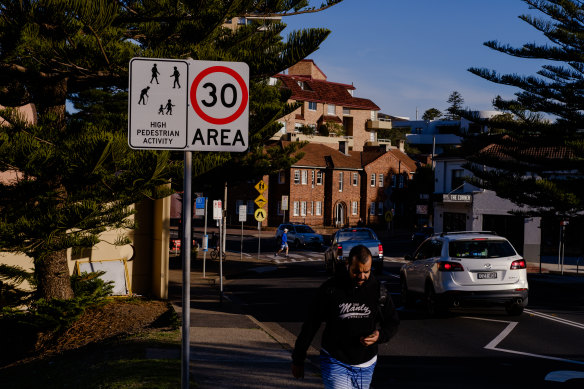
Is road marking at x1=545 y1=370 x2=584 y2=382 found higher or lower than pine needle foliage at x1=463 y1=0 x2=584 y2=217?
lower

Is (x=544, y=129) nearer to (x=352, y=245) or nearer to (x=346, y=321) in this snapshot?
(x=352, y=245)

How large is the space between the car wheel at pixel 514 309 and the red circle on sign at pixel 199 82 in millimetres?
11558

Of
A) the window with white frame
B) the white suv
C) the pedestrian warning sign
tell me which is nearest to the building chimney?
the window with white frame

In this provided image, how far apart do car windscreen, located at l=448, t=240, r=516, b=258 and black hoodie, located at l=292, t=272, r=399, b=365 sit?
9.61 m

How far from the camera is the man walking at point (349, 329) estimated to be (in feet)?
17.2

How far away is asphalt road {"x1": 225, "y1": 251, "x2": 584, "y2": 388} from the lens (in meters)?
9.14

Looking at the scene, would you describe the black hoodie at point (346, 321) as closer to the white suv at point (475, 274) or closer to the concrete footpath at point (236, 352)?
the concrete footpath at point (236, 352)

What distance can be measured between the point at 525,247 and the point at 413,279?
29429 millimetres

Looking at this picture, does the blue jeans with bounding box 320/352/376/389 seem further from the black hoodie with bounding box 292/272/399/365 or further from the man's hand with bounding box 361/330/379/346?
the man's hand with bounding box 361/330/379/346

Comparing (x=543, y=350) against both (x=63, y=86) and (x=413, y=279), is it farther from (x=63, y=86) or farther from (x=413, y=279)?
(x=63, y=86)

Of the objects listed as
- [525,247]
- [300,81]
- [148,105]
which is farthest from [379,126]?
[148,105]

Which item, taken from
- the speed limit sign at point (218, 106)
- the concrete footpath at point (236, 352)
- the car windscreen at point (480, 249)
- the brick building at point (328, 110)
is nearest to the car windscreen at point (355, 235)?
the concrete footpath at point (236, 352)

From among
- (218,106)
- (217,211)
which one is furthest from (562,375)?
(217,211)

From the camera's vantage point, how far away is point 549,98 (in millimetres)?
26672
